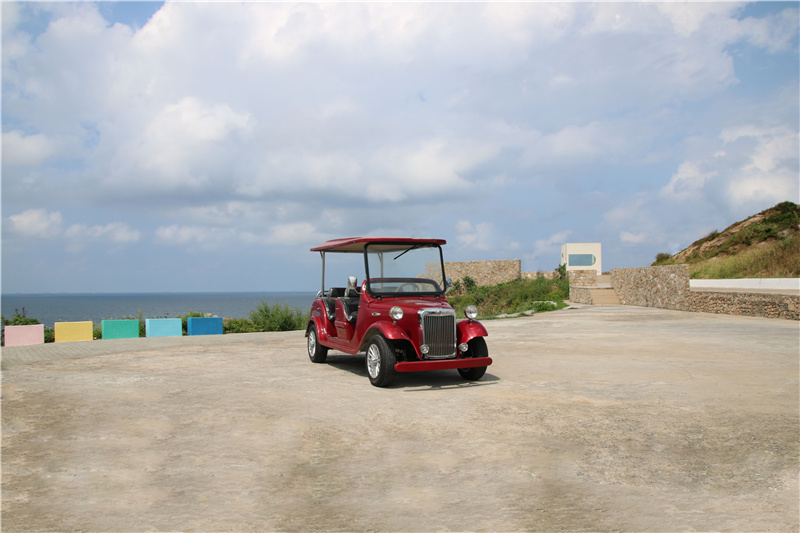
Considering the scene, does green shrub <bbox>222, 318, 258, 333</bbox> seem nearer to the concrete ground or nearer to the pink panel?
the pink panel

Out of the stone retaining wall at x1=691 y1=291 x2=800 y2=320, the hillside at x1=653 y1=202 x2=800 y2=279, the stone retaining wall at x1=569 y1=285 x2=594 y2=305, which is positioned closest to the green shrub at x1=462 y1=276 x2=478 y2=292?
the stone retaining wall at x1=569 y1=285 x2=594 y2=305

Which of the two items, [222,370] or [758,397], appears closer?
[758,397]

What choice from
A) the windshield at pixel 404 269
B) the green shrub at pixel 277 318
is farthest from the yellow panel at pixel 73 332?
the windshield at pixel 404 269

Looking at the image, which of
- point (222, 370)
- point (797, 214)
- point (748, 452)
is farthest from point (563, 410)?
point (797, 214)

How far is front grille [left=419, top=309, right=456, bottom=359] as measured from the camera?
7922mm

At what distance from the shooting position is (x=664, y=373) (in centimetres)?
868

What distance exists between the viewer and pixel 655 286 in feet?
83.3

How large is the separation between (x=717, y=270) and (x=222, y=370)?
2945 cm

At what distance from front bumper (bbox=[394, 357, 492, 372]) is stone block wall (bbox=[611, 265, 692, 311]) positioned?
17.9m

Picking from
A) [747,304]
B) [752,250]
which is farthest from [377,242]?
[752,250]

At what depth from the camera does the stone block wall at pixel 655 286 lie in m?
22.9

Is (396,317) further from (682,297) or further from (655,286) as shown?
(655,286)

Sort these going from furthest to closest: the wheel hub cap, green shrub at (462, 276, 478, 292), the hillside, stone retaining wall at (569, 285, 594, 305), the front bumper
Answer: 1. green shrub at (462, 276, 478, 292)
2. stone retaining wall at (569, 285, 594, 305)
3. the hillside
4. the wheel hub cap
5. the front bumper

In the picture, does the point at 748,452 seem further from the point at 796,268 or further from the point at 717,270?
the point at 717,270
